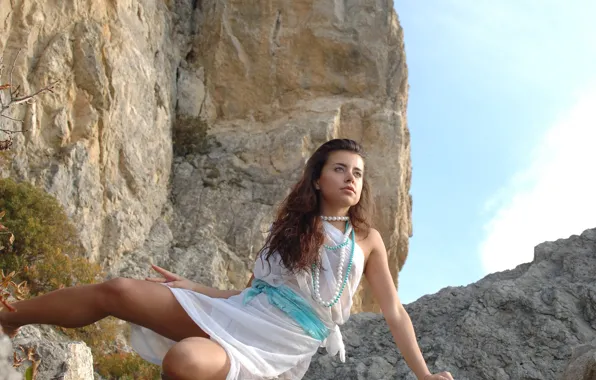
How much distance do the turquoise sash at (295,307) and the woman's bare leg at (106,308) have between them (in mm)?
307

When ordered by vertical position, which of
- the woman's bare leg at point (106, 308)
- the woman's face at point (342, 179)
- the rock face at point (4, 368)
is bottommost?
the woman's bare leg at point (106, 308)

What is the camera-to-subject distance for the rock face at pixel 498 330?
3828mm

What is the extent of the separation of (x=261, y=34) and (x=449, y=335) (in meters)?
10.9

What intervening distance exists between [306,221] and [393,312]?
57 cm

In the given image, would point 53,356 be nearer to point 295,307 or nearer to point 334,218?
point 295,307

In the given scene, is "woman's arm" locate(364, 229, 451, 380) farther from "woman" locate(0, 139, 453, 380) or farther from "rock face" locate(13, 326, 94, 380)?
"rock face" locate(13, 326, 94, 380)

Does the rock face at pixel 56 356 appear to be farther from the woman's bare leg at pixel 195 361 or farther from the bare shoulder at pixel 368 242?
the bare shoulder at pixel 368 242

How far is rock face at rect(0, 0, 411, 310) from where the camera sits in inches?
368

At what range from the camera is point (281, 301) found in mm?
2965

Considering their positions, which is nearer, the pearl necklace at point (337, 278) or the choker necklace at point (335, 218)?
the pearl necklace at point (337, 278)

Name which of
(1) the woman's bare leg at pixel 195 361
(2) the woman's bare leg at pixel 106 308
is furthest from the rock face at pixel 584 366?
(2) the woman's bare leg at pixel 106 308

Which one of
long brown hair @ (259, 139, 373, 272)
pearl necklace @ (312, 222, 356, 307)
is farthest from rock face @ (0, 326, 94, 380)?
pearl necklace @ (312, 222, 356, 307)

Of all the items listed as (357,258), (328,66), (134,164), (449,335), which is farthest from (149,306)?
(328,66)

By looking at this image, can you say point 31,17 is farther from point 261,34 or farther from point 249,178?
point 261,34
